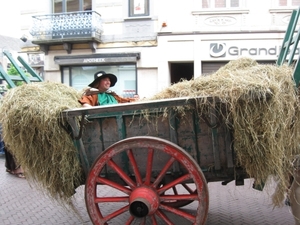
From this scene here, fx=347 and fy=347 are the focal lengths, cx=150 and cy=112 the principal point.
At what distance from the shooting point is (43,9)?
13.3 m

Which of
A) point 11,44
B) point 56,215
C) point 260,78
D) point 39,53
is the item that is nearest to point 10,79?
point 56,215

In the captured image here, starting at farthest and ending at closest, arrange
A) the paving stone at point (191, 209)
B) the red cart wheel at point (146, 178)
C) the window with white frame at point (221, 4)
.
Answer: the window with white frame at point (221, 4)
the paving stone at point (191, 209)
the red cart wheel at point (146, 178)

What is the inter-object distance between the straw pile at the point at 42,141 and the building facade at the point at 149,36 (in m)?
7.81

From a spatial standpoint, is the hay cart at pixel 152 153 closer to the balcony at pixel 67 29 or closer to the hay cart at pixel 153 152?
the hay cart at pixel 153 152

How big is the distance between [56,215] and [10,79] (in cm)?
243

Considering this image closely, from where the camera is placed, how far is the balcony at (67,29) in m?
12.1

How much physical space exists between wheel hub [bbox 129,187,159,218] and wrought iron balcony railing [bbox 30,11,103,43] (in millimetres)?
9820

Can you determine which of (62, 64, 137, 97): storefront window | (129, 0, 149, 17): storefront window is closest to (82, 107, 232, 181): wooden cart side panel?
(62, 64, 137, 97): storefront window

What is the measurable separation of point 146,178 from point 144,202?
0.70 feet

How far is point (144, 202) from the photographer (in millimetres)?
2762

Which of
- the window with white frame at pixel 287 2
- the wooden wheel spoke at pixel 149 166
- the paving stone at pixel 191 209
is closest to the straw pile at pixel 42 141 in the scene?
the paving stone at pixel 191 209

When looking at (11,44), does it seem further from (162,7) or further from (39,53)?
(162,7)

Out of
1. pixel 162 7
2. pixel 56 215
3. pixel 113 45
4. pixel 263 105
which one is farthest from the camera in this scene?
pixel 113 45

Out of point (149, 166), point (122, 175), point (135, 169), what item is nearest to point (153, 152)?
point (149, 166)
